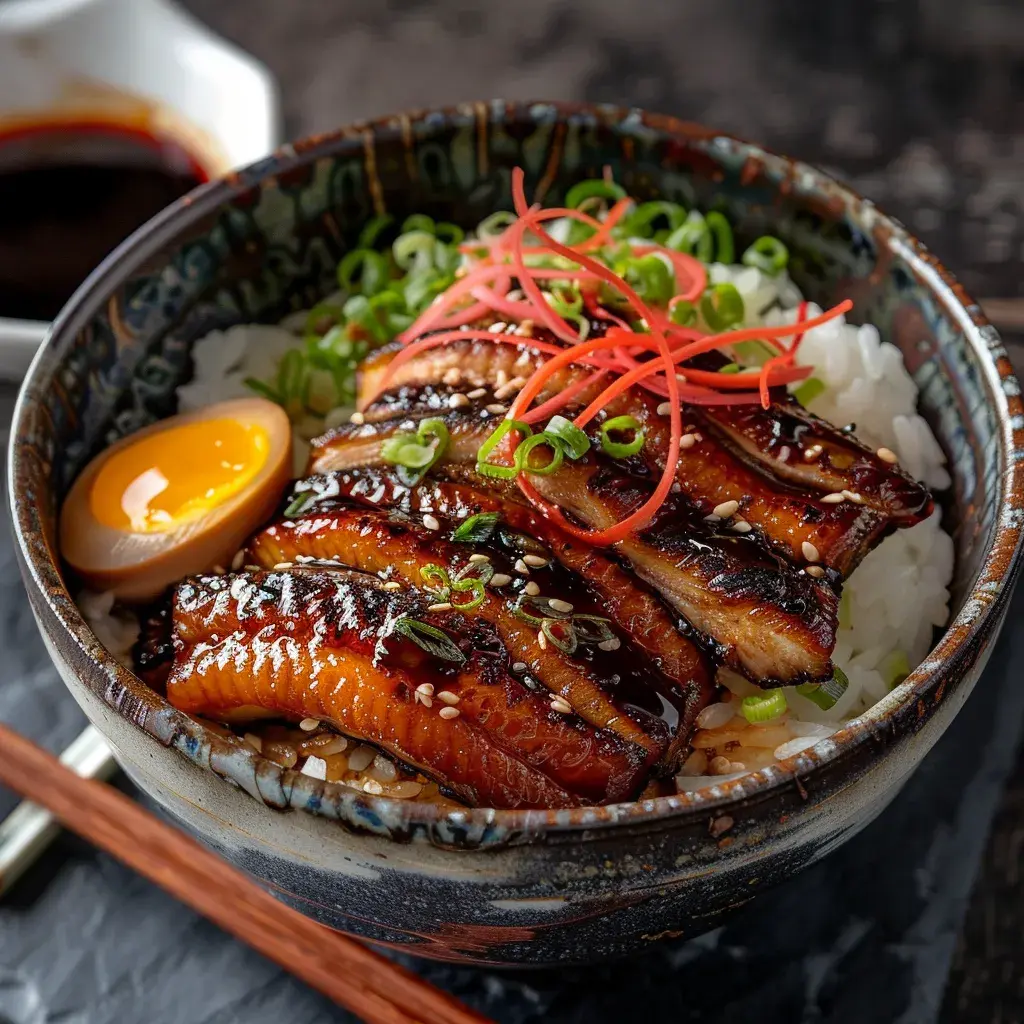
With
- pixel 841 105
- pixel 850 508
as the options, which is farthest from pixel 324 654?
pixel 841 105

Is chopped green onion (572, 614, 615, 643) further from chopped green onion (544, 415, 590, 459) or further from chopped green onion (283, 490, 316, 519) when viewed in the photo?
chopped green onion (283, 490, 316, 519)

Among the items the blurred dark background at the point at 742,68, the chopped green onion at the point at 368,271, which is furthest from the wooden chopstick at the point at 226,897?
the blurred dark background at the point at 742,68

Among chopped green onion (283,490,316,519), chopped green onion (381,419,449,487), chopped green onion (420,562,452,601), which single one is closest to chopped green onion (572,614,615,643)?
chopped green onion (420,562,452,601)

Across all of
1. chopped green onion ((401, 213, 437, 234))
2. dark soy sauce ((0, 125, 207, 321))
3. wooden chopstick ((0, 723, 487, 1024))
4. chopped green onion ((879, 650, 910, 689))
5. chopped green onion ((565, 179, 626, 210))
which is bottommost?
wooden chopstick ((0, 723, 487, 1024))

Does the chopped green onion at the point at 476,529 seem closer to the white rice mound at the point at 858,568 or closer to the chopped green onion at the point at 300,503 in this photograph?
the chopped green onion at the point at 300,503

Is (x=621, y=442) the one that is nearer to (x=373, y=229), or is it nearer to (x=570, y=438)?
(x=570, y=438)

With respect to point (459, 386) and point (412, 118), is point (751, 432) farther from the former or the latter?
point (412, 118)
